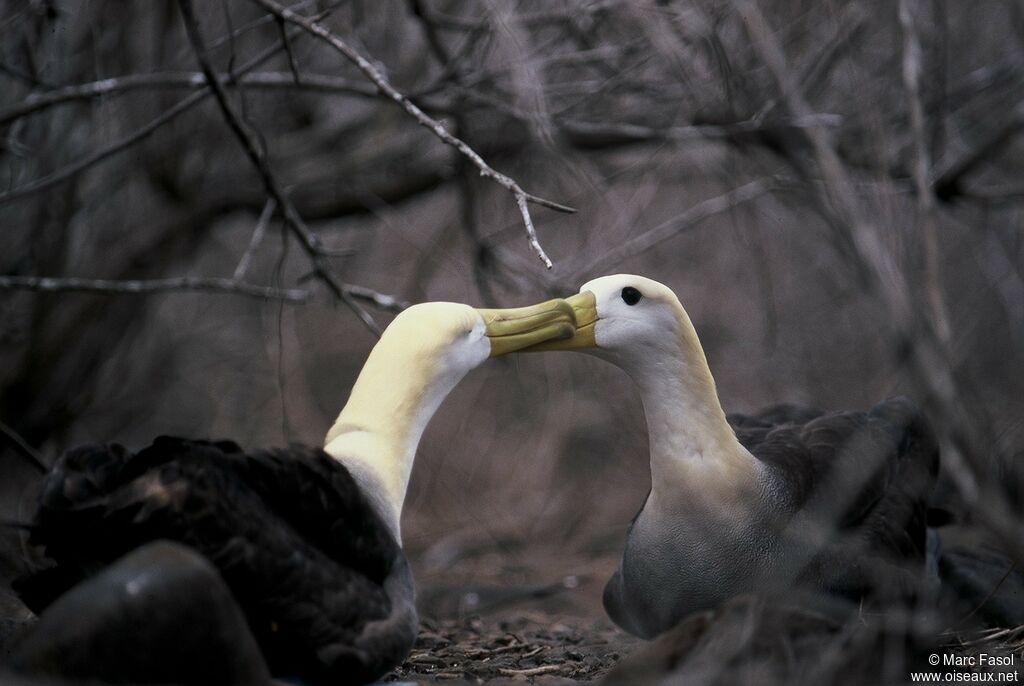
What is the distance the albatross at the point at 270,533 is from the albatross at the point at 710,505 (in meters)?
0.93

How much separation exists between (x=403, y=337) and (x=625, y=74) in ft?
7.55

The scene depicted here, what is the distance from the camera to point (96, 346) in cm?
737

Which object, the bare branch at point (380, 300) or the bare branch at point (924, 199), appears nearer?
the bare branch at point (924, 199)

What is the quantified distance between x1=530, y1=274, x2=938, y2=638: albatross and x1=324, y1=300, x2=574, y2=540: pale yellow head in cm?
39

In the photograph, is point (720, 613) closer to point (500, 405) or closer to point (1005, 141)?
point (1005, 141)

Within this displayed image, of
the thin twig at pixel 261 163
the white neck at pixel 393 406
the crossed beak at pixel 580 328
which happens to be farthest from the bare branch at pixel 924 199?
the thin twig at pixel 261 163

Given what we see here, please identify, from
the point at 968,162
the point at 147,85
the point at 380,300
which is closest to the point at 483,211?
the point at 147,85

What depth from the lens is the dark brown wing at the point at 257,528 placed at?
3.26 m

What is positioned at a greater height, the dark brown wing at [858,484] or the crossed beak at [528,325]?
the crossed beak at [528,325]

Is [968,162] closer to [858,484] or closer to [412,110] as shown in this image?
[858,484]

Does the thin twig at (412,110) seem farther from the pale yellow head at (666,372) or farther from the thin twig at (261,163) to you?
the pale yellow head at (666,372)

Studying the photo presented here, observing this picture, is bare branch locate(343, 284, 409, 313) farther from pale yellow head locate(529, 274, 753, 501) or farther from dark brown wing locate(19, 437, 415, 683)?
dark brown wing locate(19, 437, 415, 683)

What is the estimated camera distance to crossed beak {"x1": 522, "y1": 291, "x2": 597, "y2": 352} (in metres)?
4.23

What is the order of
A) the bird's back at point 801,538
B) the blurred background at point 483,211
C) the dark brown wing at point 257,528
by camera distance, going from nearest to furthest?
1. the dark brown wing at point 257,528
2. the bird's back at point 801,538
3. the blurred background at point 483,211
